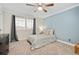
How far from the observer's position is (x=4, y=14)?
1.78 metres

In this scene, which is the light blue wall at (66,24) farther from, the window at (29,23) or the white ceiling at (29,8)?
the window at (29,23)

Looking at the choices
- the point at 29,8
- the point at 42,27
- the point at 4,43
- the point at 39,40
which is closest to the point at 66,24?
the point at 42,27

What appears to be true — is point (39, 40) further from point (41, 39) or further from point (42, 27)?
point (42, 27)

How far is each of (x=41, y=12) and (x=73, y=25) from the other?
0.57 meters

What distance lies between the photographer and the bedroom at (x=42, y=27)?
1.81 metres

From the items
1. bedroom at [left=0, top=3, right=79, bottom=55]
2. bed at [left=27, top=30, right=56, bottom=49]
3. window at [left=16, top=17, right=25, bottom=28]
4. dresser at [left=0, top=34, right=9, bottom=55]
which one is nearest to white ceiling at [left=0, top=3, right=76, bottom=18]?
bedroom at [left=0, top=3, right=79, bottom=55]

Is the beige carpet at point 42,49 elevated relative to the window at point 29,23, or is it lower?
lower

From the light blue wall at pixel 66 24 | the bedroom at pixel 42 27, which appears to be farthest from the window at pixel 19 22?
the light blue wall at pixel 66 24

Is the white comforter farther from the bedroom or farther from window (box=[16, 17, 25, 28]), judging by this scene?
window (box=[16, 17, 25, 28])

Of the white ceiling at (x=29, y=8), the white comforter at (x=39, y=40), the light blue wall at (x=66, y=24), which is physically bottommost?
the white comforter at (x=39, y=40)

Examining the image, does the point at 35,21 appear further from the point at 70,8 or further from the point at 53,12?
the point at 70,8

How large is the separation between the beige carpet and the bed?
61 millimetres

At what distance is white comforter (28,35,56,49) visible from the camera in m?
1.88
